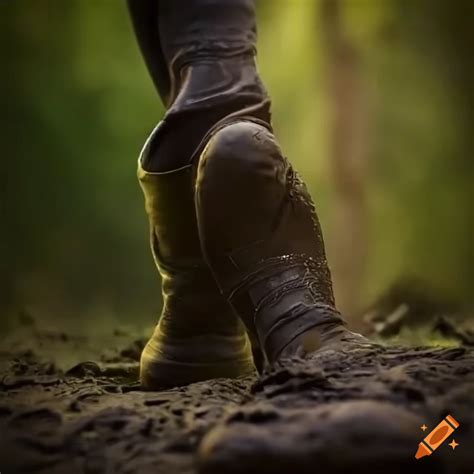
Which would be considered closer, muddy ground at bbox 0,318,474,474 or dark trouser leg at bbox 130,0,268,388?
muddy ground at bbox 0,318,474,474

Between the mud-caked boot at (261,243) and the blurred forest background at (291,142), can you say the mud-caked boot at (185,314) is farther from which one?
the blurred forest background at (291,142)

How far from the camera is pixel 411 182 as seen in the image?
2736 mm

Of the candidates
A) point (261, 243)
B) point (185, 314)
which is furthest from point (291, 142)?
point (261, 243)

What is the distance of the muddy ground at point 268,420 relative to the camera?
638 millimetres

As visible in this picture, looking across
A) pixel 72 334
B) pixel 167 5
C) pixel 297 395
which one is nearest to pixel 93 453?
pixel 297 395

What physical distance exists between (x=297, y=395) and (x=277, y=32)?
2062 millimetres

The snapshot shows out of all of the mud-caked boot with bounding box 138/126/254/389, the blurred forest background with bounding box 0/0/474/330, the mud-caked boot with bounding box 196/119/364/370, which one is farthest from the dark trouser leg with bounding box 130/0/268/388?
the blurred forest background with bounding box 0/0/474/330

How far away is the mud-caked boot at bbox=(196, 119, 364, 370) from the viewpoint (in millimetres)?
1022

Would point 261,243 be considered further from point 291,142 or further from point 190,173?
point 291,142

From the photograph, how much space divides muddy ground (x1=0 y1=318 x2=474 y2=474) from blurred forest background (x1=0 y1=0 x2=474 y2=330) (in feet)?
4.91

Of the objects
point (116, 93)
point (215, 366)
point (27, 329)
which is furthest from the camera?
point (116, 93)

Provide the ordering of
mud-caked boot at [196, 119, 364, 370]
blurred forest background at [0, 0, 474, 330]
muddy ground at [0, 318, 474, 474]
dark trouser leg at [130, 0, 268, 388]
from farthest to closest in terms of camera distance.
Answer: blurred forest background at [0, 0, 474, 330] < dark trouser leg at [130, 0, 268, 388] < mud-caked boot at [196, 119, 364, 370] < muddy ground at [0, 318, 474, 474]

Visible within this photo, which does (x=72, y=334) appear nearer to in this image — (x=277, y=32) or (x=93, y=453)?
(x=277, y=32)

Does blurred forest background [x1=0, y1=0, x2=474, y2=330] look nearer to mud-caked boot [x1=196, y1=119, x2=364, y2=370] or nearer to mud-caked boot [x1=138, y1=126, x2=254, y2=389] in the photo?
mud-caked boot [x1=138, y1=126, x2=254, y2=389]
